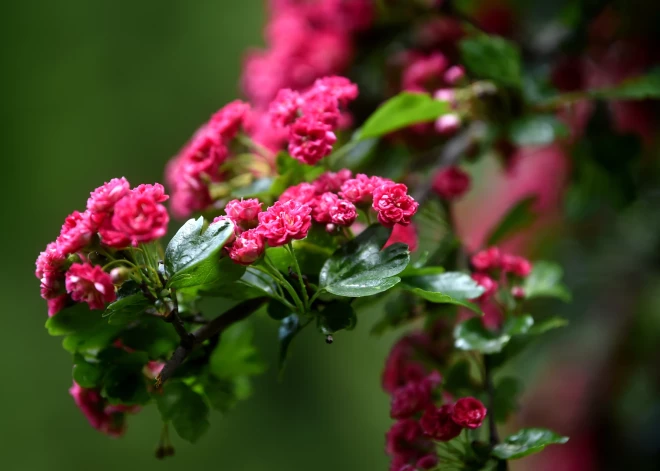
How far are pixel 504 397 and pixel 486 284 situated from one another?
162 millimetres

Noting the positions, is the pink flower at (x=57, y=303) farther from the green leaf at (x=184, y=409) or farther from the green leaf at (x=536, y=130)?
the green leaf at (x=536, y=130)

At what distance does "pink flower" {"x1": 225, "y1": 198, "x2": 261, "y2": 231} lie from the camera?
539 millimetres

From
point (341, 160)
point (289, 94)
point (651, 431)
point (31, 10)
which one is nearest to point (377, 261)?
point (289, 94)

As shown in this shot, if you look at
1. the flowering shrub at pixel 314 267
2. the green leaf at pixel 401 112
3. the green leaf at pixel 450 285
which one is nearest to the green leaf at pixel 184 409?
the flowering shrub at pixel 314 267

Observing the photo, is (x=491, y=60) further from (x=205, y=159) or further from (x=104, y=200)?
(x=104, y=200)

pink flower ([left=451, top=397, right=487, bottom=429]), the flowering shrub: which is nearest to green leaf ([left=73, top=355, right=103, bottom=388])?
the flowering shrub

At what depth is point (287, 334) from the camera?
1.97 feet

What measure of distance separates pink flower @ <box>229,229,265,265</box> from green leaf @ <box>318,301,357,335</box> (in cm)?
9

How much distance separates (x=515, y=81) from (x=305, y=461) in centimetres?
150

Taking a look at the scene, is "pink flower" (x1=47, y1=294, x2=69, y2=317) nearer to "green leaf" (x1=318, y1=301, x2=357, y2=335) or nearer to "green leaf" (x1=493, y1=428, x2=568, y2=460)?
"green leaf" (x1=318, y1=301, x2=357, y2=335)

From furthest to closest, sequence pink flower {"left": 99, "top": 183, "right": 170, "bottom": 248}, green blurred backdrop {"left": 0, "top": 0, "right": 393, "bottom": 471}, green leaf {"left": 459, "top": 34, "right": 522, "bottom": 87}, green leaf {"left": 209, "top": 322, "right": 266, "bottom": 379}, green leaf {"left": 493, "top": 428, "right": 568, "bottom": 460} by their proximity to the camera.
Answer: green blurred backdrop {"left": 0, "top": 0, "right": 393, "bottom": 471} < green leaf {"left": 459, "top": 34, "right": 522, "bottom": 87} < green leaf {"left": 209, "top": 322, "right": 266, "bottom": 379} < green leaf {"left": 493, "top": 428, "right": 568, "bottom": 460} < pink flower {"left": 99, "top": 183, "right": 170, "bottom": 248}

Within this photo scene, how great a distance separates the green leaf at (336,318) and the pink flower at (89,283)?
174mm

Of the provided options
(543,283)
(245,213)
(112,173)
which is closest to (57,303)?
(245,213)

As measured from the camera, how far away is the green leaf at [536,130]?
82 cm
